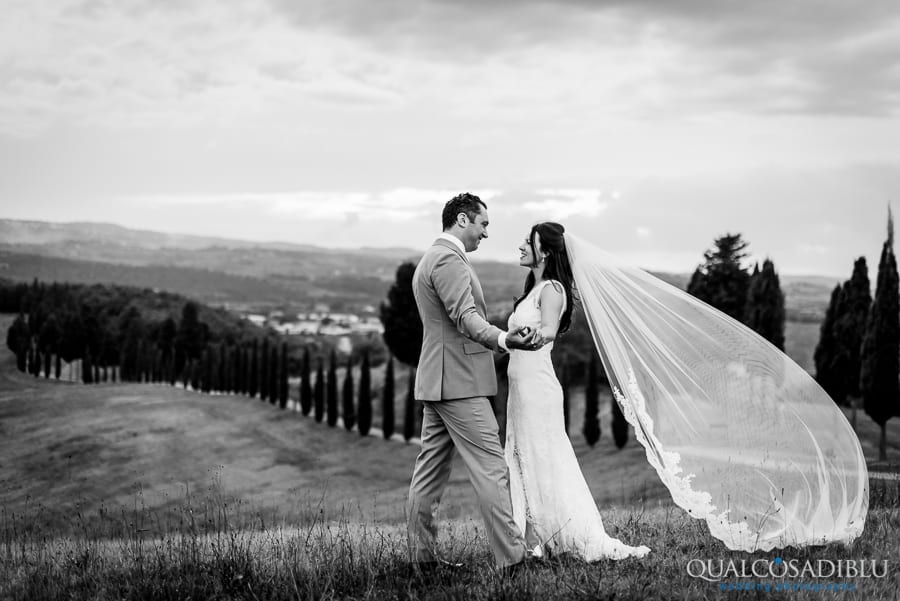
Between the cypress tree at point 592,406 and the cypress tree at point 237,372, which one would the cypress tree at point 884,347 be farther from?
the cypress tree at point 237,372

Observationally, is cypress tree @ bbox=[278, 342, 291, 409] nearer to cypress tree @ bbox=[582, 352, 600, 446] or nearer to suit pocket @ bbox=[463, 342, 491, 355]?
cypress tree @ bbox=[582, 352, 600, 446]

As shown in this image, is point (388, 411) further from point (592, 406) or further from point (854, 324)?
point (854, 324)

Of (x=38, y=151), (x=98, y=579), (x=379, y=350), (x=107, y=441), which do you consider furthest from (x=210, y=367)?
(x=98, y=579)

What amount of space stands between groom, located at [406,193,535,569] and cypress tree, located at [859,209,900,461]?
25056 millimetres

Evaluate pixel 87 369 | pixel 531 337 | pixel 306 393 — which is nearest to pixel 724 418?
pixel 531 337

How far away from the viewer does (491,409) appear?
542 cm

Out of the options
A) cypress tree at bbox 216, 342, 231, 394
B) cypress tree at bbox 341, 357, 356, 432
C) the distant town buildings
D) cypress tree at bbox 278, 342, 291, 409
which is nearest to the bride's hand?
cypress tree at bbox 341, 357, 356, 432

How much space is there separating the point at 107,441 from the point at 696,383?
28954 mm

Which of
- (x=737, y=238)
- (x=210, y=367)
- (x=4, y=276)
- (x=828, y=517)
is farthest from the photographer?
(x=210, y=367)

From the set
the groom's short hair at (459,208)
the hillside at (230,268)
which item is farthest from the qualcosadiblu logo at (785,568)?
the hillside at (230,268)

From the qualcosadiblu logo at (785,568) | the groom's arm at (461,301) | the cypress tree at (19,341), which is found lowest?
the cypress tree at (19,341)

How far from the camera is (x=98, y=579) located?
5.23 m

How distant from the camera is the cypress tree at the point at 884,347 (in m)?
26.0

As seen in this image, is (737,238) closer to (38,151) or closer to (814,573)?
(38,151)
